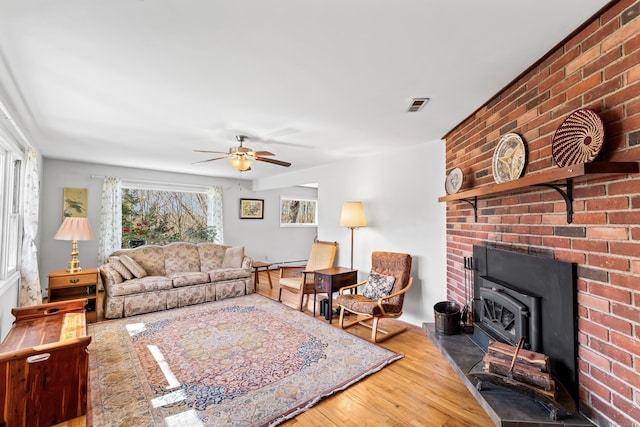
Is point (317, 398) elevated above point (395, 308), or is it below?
below

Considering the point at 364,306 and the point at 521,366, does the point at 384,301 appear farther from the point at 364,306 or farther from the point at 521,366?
the point at 521,366

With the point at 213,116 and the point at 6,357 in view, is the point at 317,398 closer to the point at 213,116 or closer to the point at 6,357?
the point at 6,357

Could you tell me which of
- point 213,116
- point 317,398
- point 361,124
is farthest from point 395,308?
point 213,116

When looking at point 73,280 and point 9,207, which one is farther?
point 73,280

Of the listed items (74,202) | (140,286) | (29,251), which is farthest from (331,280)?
(74,202)

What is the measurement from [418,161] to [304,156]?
69.1 inches

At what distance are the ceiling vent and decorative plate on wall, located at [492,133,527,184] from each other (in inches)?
27.5

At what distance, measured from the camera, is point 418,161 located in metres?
3.74

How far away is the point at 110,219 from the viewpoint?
5277 millimetres

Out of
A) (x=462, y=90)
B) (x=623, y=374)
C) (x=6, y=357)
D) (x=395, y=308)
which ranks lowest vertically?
(x=395, y=308)

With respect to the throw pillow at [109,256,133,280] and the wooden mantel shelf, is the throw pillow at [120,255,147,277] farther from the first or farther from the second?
the wooden mantel shelf

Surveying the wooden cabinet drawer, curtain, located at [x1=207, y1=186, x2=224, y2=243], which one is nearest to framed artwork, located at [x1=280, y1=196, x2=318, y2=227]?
curtain, located at [x1=207, y1=186, x2=224, y2=243]

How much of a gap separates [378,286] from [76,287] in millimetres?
4102

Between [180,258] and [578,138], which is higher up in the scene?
[578,138]
